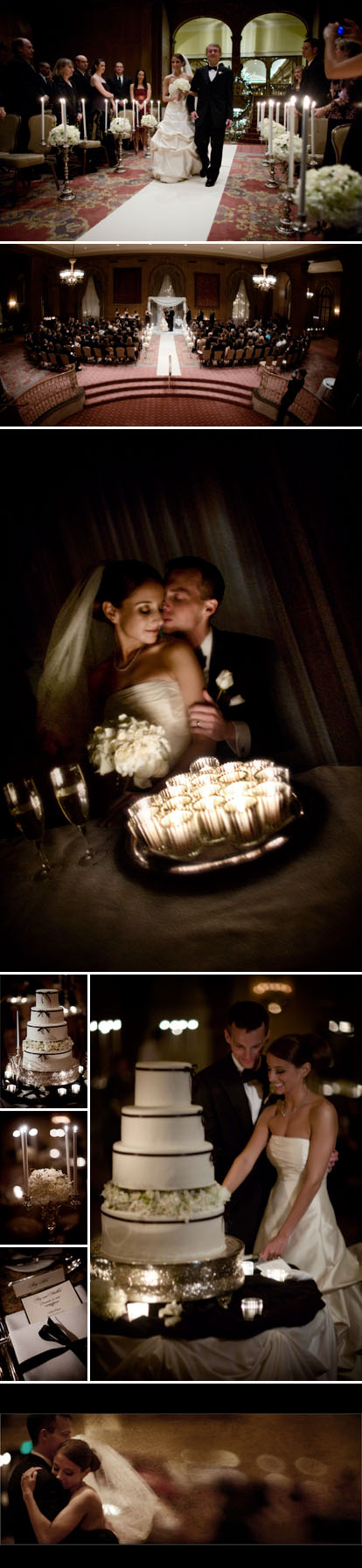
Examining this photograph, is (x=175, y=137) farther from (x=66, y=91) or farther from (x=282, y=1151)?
(x=282, y=1151)

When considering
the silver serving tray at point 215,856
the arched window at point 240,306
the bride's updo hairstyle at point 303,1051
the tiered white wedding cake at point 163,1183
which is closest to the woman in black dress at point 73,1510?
the tiered white wedding cake at point 163,1183

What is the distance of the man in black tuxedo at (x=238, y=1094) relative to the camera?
707 centimetres

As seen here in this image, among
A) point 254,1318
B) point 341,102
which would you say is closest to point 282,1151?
point 254,1318

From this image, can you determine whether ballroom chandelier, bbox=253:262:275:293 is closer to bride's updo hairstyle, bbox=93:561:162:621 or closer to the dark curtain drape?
the dark curtain drape

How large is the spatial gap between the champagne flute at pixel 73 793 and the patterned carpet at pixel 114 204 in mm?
2715

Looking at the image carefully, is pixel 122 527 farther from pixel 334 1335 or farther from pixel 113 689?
pixel 334 1335

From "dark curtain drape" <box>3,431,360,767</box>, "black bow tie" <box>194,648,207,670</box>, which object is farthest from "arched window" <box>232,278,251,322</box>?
"black bow tie" <box>194,648,207,670</box>

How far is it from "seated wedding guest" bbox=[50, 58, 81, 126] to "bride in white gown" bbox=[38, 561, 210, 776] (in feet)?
7.21

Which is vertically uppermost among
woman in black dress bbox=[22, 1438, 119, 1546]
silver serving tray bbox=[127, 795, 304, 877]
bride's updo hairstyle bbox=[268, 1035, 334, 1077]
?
silver serving tray bbox=[127, 795, 304, 877]

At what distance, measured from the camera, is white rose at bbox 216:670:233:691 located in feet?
23.9

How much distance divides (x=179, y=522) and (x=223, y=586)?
40 centimetres

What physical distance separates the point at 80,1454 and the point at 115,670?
394 cm

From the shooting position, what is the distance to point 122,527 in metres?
7.24

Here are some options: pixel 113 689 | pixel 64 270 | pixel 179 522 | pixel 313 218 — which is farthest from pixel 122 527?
pixel 313 218
